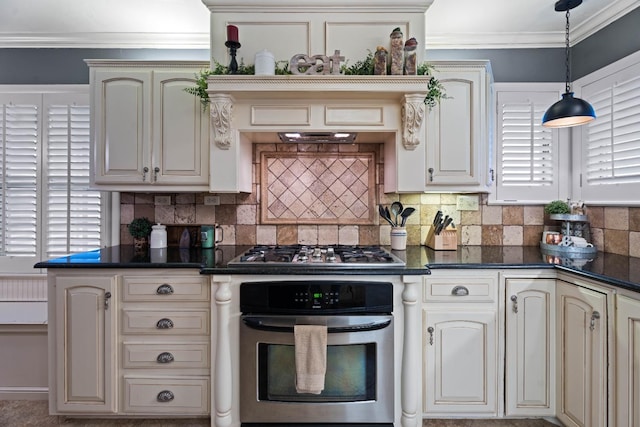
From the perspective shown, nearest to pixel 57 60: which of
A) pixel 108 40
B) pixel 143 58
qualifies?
pixel 108 40

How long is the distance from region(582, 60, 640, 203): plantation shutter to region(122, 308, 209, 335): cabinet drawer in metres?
2.63

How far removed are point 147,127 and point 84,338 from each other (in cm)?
133

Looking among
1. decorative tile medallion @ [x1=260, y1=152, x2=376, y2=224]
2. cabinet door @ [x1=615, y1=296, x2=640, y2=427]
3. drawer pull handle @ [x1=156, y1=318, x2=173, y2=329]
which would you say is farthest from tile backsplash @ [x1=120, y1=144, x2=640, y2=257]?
cabinet door @ [x1=615, y1=296, x2=640, y2=427]

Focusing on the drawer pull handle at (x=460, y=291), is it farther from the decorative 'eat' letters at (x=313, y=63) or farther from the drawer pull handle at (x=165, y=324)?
the drawer pull handle at (x=165, y=324)

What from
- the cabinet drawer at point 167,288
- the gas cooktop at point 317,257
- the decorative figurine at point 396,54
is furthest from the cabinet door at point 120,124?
the decorative figurine at point 396,54

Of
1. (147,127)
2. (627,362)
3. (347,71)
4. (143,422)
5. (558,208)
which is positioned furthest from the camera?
(558,208)

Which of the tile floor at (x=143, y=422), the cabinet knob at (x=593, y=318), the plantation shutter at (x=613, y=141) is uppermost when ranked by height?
the plantation shutter at (x=613, y=141)

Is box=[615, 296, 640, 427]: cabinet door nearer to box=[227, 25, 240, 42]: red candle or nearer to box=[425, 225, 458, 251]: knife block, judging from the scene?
box=[425, 225, 458, 251]: knife block

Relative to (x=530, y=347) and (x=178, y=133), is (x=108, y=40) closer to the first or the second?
(x=178, y=133)

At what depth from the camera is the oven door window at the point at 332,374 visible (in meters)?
1.78

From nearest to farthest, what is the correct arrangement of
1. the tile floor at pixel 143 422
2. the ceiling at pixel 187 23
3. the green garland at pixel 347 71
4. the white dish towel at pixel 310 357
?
the white dish towel at pixel 310 357
the tile floor at pixel 143 422
the green garland at pixel 347 71
the ceiling at pixel 187 23

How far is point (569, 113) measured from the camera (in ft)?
6.04

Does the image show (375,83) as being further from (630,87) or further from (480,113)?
(630,87)

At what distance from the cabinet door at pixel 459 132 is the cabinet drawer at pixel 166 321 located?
1.65m
